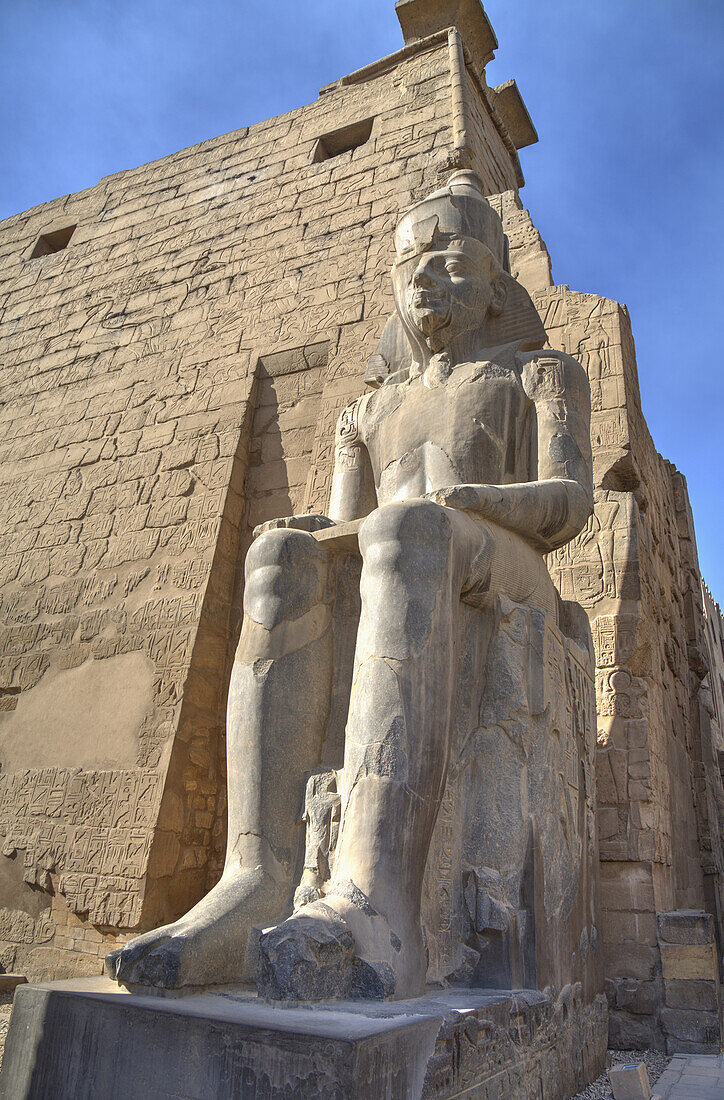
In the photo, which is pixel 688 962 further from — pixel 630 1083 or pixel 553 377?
pixel 553 377

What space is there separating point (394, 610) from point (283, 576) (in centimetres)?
47

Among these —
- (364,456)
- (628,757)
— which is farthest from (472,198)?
(628,757)

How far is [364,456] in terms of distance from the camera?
10.2 ft

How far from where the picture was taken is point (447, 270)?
9.73ft

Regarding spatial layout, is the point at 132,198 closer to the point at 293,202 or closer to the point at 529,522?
the point at 293,202

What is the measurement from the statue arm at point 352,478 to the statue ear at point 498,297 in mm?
581

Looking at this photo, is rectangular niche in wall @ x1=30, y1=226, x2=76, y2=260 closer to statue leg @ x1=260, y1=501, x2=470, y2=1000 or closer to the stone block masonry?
the stone block masonry

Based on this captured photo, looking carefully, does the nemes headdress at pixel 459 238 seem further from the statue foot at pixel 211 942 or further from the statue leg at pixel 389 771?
the statue foot at pixel 211 942

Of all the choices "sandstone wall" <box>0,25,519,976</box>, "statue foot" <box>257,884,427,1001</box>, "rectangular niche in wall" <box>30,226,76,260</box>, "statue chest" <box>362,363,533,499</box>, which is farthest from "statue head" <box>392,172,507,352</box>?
"rectangular niche in wall" <box>30,226,76,260</box>

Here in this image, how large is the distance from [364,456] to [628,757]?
63.4 inches

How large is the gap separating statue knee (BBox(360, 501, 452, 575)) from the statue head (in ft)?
3.42

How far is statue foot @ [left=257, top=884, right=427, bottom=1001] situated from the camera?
5.08ft

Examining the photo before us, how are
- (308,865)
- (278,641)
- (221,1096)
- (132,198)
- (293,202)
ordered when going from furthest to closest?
(132,198), (293,202), (278,641), (308,865), (221,1096)

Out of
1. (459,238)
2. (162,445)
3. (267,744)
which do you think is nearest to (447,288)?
(459,238)
